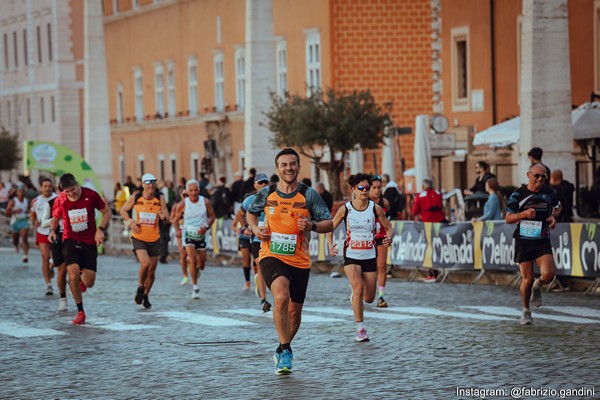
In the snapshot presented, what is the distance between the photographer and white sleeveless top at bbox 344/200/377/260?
1888cm

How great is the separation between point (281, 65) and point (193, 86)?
1021 cm

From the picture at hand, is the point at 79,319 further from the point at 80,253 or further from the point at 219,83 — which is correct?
the point at 219,83

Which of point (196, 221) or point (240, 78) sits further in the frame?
point (240, 78)

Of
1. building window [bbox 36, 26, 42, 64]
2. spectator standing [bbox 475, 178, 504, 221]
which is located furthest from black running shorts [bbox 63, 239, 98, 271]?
building window [bbox 36, 26, 42, 64]

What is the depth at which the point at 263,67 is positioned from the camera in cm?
3884

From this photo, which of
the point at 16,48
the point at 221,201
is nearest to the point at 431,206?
the point at 221,201

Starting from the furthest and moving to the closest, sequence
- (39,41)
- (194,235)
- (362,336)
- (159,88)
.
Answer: (39,41)
(159,88)
(194,235)
(362,336)

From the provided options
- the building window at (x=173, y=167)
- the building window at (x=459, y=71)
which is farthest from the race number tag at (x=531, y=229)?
the building window at (x=173, y=167)

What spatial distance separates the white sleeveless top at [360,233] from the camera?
18875 mm

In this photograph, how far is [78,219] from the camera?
21297 mm

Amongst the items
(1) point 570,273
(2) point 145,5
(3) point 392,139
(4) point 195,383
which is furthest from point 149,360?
(2) point 145,5

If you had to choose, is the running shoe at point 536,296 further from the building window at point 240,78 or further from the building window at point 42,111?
the building window at point 42,111

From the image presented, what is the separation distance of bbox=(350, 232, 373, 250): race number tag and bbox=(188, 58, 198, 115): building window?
158 ft

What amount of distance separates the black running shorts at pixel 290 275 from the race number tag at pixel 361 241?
3602mm
